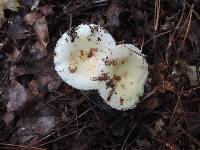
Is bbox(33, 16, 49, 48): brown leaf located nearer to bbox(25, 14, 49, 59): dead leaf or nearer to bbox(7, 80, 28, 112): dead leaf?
bbox(25, 14, 49, 59): dead leaf

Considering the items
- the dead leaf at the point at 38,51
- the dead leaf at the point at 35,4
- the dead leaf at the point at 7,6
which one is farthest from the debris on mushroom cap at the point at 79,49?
the dead leaf at the point at 7,6

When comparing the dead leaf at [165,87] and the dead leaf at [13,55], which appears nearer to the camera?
the dead leaf at [165,87]

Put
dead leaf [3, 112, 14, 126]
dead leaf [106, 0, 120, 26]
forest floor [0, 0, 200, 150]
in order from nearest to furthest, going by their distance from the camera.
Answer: forest floor [0, 0, 200, 150], dead leaf [3, 112, 14, 126], dead leaf [106, 0, 120, 26]

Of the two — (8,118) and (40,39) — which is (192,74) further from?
(8,118)

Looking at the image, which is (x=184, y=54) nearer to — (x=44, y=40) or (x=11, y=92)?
(x=44, y=40)

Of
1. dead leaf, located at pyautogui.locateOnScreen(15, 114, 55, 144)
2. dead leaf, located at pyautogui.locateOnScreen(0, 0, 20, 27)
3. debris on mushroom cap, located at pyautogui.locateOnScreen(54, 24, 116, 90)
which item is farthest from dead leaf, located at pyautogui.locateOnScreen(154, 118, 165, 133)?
dead leaf, located at pyautogui.locateOnScreen(0, 0, 20, 27)

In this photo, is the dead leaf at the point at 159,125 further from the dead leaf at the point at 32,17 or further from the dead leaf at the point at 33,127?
the dead leaf at the point at 32,17

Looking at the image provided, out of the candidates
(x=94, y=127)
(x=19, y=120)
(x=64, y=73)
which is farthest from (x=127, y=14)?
(x=19, y=120)
